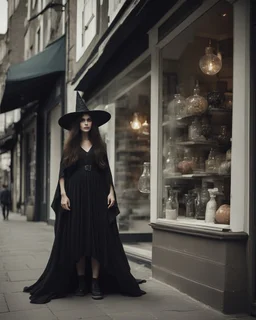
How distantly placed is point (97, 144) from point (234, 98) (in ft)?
4.99

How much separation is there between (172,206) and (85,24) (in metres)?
6.73

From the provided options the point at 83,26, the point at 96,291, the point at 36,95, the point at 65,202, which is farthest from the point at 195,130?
the point at 36,95

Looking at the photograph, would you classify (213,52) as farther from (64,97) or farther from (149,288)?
(64,97)

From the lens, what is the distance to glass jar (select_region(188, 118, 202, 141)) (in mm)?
5883

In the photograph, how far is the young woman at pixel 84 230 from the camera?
4.87 meters

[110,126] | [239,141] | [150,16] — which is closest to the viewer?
[239,141]

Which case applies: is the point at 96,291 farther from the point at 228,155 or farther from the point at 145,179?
the point at 145,179

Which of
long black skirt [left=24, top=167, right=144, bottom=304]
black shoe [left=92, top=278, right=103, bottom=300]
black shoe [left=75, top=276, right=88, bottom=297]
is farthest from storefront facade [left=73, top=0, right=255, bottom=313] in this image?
black shoe [left=75, top=276, right=88, bottom=297]

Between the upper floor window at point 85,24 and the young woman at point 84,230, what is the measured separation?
5.92 meters

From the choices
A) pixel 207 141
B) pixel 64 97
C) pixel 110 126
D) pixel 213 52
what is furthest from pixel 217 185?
pixel 64 97

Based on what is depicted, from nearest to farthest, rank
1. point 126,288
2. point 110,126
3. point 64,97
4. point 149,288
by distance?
1. point 126,288
2. point 149,288
3. point 110,126
4. point 64,97

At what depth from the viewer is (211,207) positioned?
204 inches

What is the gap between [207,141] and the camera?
5.75m

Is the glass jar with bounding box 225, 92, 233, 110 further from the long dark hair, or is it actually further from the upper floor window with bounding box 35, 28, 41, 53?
the upper floor window with bounding box 35, 28, 41, 53
